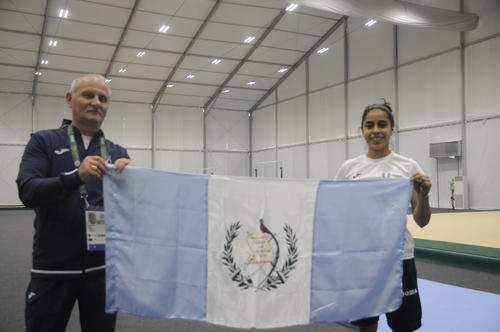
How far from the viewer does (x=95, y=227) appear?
1.73m

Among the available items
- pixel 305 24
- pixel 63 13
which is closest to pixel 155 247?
pixel 63 13

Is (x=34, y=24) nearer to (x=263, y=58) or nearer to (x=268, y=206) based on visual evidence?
(x=263, y=58)

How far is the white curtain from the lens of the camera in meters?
10.4

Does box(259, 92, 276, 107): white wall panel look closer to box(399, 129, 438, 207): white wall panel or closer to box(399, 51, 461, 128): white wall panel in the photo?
box(399, 51, 461, 128): white wall panel

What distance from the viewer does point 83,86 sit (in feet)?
5.60

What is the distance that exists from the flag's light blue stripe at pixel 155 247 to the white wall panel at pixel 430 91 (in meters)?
13.3

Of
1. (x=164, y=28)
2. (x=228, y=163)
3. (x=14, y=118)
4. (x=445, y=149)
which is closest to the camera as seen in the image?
(x=445, y=149)

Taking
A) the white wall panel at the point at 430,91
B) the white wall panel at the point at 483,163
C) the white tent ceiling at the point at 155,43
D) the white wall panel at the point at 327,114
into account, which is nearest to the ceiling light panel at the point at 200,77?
the white tent ceiling at the point at 155,43

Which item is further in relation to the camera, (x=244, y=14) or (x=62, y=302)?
(x=244, y=14)

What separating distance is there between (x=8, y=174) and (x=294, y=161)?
13.6 metres

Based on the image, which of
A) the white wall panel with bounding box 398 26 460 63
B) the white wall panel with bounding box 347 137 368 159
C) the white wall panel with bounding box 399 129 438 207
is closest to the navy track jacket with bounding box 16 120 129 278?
the white wall panel with bounding box 399 129 438 207

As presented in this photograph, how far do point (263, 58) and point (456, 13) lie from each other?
8.52 metres

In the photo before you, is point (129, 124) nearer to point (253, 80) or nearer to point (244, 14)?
point (253, 80)

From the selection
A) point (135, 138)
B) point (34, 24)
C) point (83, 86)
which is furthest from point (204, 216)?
point (135, 138)
